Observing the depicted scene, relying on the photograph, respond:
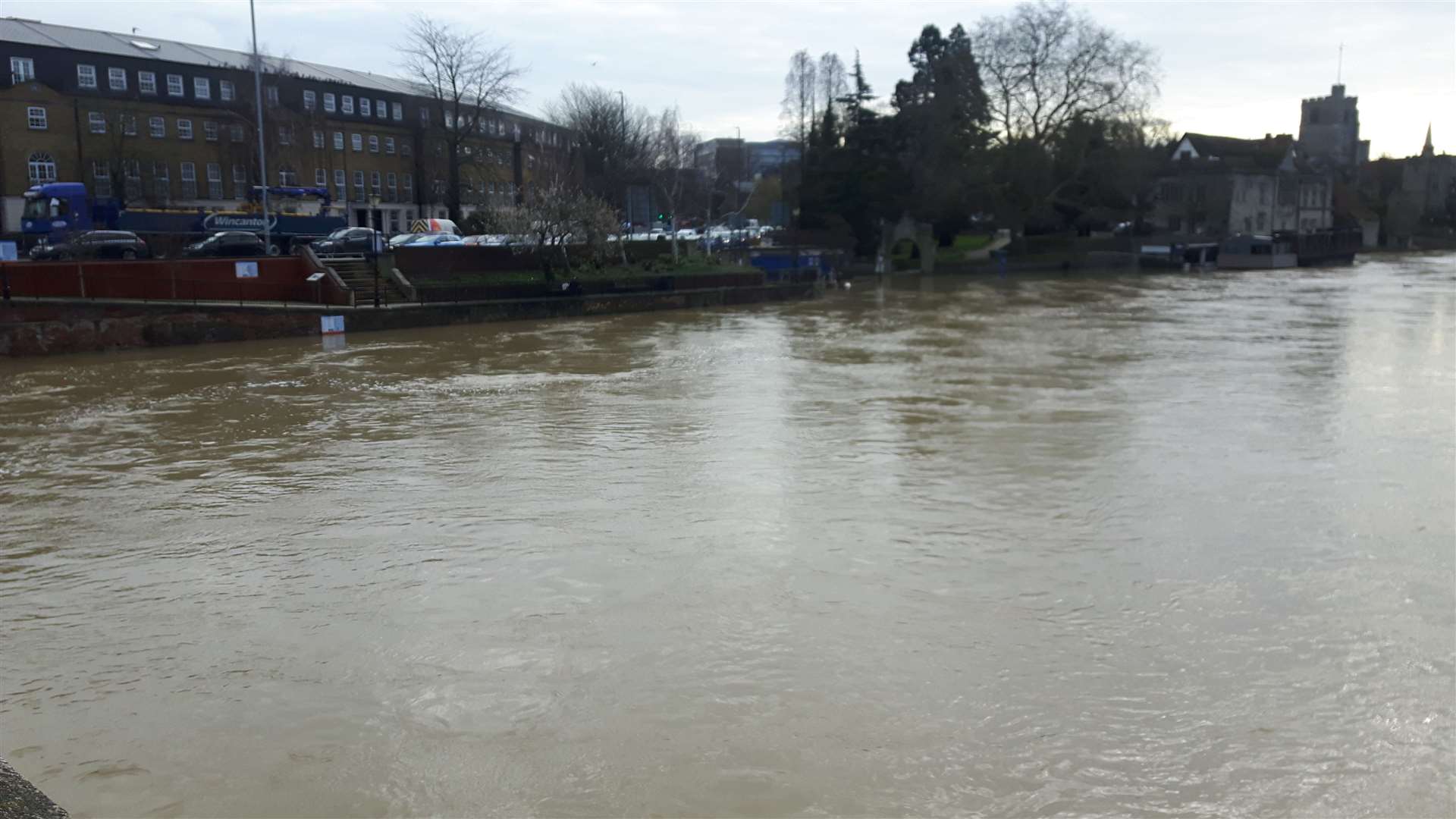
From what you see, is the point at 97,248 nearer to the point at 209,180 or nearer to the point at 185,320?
the point at 185,320

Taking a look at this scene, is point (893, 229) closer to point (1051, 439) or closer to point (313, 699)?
point (1051, 439)

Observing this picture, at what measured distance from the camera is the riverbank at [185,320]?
27609mm

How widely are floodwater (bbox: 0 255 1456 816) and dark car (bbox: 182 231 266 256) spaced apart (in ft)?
55.2

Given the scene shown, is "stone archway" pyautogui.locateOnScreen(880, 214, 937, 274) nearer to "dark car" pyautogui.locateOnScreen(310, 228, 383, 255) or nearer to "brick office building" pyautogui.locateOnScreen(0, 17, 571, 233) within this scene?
"brick office building" pyautogui.locateOnScreen(0, 17, 571, 233)

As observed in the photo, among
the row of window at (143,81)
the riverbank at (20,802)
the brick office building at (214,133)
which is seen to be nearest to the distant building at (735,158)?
the brick office building at (214,133)

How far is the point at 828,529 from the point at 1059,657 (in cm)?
377

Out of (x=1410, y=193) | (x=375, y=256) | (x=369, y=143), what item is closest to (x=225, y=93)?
(x=369, y=143)

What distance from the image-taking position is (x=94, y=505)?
13.4 metres

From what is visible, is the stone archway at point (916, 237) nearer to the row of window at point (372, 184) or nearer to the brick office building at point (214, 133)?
the brick office building at point (214, 133)

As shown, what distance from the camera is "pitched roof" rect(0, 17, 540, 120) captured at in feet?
174

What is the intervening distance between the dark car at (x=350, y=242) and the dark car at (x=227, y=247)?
6.27ft

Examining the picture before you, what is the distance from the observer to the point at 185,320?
29.4 metres

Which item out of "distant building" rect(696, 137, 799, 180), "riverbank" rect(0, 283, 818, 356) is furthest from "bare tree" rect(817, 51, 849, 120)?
"riverbank" rect(0, 283, 818, 356)

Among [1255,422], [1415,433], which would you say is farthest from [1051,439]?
[1415,433]
